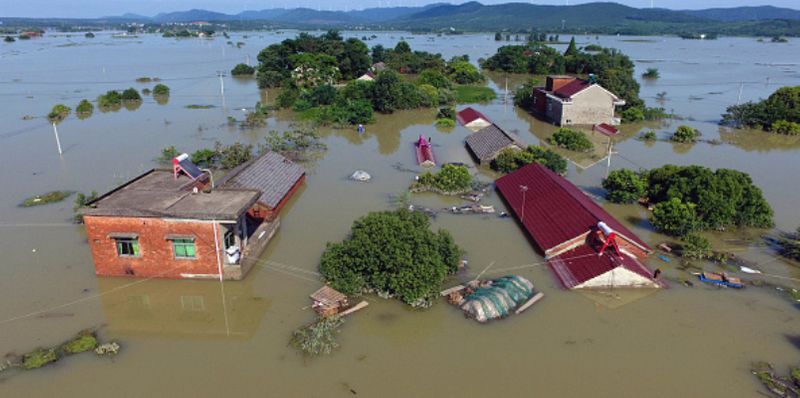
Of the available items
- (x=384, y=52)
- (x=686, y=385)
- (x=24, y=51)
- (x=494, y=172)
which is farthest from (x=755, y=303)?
(x=24, y=51)

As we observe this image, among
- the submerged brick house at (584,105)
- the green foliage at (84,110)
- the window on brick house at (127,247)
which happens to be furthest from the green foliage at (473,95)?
the window on brick house at (127,247)

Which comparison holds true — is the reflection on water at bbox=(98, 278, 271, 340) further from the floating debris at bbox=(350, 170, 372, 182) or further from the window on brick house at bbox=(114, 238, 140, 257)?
the floating debris at bbox=(350, 170, 372, 182)

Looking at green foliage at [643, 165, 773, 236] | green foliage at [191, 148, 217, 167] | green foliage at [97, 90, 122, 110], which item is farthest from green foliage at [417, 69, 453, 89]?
green foliage at [643, 165, 773, 236]

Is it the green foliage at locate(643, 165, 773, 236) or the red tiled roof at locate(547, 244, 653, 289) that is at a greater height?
the green foliage at locate(643, 165, 773, 236)

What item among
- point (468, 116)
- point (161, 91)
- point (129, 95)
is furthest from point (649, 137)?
point (129, 95)

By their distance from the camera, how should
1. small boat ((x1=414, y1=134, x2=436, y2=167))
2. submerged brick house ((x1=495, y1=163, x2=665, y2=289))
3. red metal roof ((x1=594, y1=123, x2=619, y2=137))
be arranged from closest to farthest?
submerged brick house ((x1=495, y1=163, x2=665, y2=289)) → small boat ((x1=414, y1=134, x2=436, y2=167)) → red metal roof ((x1=594, y1=123, x2=619, y2=137))

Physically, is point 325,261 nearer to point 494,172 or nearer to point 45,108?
point 494,172

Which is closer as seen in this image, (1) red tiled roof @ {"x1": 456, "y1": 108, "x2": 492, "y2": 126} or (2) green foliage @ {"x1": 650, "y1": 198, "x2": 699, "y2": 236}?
(2) green foliage @ {"x1": 650, "y1": 198, "x2": 699, "y2": 236}

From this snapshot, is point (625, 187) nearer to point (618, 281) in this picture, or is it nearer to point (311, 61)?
point (618, 281)
